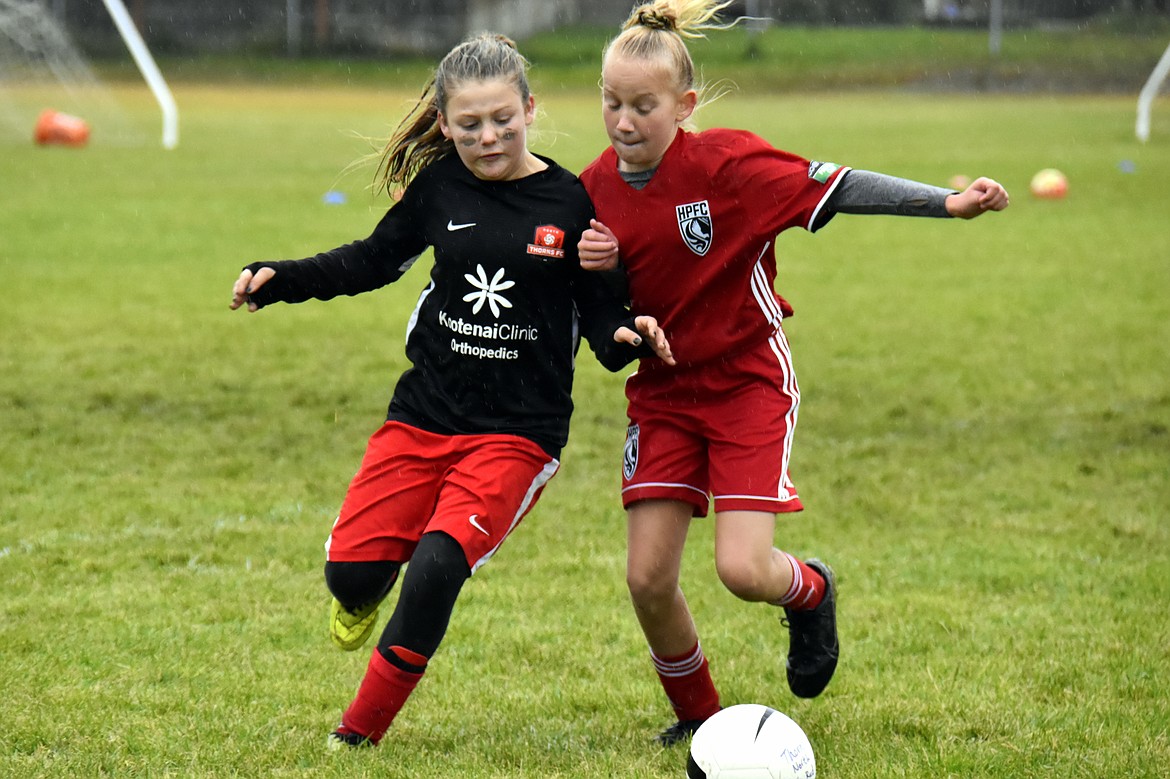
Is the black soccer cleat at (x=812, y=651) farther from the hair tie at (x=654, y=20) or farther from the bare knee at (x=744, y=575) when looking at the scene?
the hair tie at (x=654, y=20)

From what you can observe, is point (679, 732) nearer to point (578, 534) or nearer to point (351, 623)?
point (351, 623)

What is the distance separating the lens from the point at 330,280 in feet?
14.1

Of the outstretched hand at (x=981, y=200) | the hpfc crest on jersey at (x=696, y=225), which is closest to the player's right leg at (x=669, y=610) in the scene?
the hpfc crest on jersey at (x=696, y=225)

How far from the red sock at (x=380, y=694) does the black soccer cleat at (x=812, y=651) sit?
109 cm

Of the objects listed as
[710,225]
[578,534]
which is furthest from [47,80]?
[710,225]

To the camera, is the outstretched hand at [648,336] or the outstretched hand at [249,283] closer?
the outstretched hand at [648,336]

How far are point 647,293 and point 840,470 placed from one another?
11.6 feet

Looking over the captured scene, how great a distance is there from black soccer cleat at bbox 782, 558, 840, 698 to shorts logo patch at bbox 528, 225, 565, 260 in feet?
4.02

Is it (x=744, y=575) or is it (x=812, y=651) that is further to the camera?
(x=812, y=651)

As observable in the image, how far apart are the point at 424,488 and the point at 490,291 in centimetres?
56

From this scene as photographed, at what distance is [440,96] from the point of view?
418cm

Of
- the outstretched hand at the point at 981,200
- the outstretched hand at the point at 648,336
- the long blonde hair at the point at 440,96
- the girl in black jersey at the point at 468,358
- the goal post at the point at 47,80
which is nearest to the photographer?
the outstretched hand at the point at 981,200

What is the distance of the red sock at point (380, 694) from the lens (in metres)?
3.95

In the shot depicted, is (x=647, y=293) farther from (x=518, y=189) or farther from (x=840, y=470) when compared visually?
(x=840, y=470)
